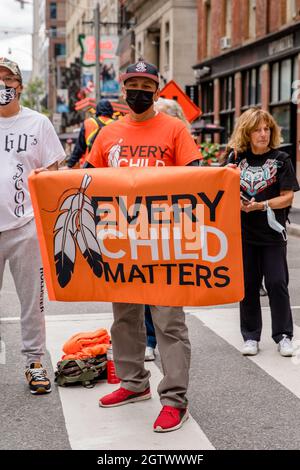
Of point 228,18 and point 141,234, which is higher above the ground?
point 228,18

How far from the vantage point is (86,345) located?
5770mm

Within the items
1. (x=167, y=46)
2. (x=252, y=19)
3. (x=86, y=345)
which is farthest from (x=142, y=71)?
(x=167, y=46)

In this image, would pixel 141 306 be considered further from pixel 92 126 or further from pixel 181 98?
pixel 181 98

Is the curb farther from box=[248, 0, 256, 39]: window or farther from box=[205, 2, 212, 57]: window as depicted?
box=[205, 2, 212, 57]: window

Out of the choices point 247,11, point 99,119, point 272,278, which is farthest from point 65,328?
point 247,11

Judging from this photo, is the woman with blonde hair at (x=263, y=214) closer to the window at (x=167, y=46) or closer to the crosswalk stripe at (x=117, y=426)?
the crosswalk stripe at (x=117, y=426)

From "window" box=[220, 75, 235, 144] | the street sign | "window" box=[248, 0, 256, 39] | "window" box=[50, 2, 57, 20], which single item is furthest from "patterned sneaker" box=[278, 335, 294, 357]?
"window" box=[50, 2, 57, 20]

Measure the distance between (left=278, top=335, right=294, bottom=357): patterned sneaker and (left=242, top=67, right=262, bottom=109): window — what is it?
1007 inches

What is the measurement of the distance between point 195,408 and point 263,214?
1915mm

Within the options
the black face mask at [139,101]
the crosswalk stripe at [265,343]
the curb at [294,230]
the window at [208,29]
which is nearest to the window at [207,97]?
the window at [208,29]

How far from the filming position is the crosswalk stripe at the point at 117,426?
429 centimetres

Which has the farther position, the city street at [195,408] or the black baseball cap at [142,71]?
the black baseball cap at [142,71]

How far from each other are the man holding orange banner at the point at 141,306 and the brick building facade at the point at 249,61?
16.2 m
